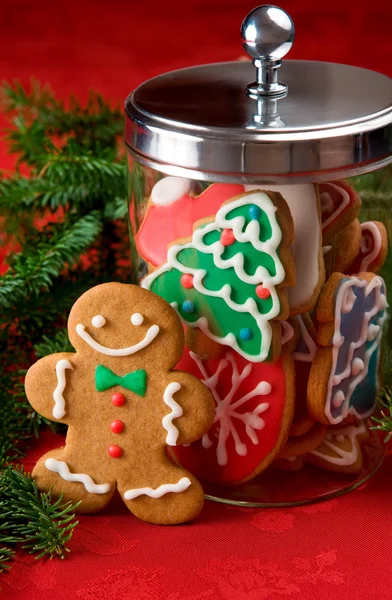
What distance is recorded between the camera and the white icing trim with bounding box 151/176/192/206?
0.77 m

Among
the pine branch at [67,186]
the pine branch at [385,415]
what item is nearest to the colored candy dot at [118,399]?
the pine branch at [385,415]

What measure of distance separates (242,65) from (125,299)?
11.2 inches

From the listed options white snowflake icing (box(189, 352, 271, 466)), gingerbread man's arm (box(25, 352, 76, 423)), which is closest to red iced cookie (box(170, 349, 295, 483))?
white snowflake icing (box(189, 352, 271, 466))

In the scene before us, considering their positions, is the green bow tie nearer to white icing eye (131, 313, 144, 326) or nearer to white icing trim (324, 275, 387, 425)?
white icing eye (131, 313, 144, 326)

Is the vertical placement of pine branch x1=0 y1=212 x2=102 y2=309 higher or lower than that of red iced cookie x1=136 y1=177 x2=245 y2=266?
lower

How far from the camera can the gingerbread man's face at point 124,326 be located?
738 millimetres

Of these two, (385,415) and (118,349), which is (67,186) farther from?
(385,415)

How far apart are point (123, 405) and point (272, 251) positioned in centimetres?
18

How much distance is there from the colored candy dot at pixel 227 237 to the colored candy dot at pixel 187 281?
4cm

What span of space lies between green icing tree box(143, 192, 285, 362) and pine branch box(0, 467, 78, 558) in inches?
7.6

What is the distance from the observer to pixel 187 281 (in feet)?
2.48

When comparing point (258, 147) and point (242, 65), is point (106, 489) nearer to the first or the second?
point (258, 147)

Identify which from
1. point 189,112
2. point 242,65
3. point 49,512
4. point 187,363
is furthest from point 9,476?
point 242,65

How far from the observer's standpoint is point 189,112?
29.5 inches
